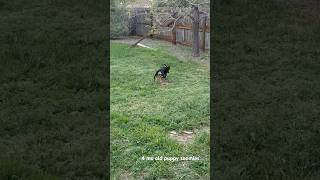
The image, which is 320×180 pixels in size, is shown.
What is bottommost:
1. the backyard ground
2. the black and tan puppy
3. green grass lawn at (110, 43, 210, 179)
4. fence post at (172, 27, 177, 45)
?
green grass lawn at (110, 43, 210, 179)

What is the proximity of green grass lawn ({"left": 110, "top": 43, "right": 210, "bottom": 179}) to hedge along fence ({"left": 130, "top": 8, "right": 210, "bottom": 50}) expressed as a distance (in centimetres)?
117

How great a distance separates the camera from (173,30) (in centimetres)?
2130

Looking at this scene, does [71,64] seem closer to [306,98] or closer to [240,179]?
[306,98]

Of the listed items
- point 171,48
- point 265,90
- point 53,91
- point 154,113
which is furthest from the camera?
point 171,48

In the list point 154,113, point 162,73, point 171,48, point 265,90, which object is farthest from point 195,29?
point 154,113

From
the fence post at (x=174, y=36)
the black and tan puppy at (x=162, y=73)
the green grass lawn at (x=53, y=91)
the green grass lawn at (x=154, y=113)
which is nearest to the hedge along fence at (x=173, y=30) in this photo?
the fence post at (x=174, y=36)

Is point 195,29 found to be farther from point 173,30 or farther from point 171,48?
point 171,48

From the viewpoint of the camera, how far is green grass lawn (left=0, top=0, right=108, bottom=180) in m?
11.2

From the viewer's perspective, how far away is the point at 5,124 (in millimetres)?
13656

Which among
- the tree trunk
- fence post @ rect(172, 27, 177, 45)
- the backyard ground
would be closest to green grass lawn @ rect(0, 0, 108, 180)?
the backyard ground

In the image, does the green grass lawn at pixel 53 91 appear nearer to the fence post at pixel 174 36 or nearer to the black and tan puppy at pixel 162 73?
the black and tan puppy at pixel 162 73

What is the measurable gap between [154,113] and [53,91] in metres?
4.02

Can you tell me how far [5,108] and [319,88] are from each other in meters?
10.5

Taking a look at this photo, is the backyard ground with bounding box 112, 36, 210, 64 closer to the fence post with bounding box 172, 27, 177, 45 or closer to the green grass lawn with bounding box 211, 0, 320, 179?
the fence post with bounding box 172, 27, 177, 45
